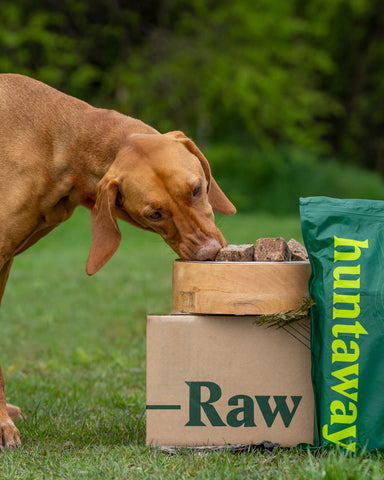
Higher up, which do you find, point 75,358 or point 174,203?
point 174,203

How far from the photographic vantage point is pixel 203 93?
20141mm

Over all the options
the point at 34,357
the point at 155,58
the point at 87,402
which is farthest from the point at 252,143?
the point at 87,402

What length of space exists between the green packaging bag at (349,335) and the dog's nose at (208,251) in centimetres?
48

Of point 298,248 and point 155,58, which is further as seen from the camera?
point 155,58

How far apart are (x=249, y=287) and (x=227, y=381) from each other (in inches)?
16.8

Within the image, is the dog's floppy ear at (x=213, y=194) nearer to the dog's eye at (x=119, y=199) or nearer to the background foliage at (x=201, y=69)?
the dog's eye at (x=119, y=199)

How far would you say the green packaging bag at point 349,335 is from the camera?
9.25 ft

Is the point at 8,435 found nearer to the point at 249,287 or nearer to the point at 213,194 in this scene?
the point at 249,287

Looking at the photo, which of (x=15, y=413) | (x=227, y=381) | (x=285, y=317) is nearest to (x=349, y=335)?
(x=285, y=317)

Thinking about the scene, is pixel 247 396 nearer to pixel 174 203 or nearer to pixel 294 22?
pixel 174 203

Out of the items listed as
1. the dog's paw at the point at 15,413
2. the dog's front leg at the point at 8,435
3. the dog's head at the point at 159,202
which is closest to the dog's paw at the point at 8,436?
the dog's front leg at the point at 8,435

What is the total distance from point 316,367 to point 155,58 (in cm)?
1854

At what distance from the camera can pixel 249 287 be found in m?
2.95

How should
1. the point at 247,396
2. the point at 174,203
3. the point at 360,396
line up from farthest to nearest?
1. the point at 174,203
2. the point at 247,396
3. the point at 360,396
